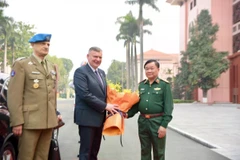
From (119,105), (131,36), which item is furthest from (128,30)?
(119,105)

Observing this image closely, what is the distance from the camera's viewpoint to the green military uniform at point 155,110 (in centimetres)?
398

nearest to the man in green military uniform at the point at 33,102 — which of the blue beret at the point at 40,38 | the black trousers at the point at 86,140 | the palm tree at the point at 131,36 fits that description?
the blue beret at the point at 40,38

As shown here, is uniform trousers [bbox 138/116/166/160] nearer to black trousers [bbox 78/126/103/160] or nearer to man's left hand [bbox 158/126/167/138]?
man's left hand [bbox 158/126/167/138]

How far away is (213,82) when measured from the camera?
32.3 meters

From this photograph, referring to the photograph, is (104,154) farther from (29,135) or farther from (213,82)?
(213,82)

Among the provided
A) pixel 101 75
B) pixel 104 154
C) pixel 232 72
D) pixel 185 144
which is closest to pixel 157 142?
pixel 101 75

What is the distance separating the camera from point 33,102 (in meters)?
3.32

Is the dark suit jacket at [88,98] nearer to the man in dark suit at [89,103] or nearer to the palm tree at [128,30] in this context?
the man in dark suit at [89,103]

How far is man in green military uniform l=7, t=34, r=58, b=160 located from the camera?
320cm

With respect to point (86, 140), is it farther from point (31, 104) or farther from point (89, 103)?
point (31, 104)

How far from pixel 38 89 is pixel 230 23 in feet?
116

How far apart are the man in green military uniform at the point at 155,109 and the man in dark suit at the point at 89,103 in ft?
1.46

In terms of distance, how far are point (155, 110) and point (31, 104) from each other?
5.29 feet

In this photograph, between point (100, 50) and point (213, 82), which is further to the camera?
point (213, 82)
